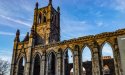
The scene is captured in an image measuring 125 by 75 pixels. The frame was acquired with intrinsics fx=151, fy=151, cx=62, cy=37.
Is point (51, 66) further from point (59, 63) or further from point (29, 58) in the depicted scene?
point (59, 63)

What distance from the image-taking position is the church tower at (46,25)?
106ft

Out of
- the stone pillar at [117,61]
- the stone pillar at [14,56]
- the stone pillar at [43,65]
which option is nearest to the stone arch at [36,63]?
the stone pillar at [43,65]

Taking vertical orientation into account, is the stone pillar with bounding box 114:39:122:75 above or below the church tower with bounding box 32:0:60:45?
below

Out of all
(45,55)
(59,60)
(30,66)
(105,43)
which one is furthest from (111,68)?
(30,66)

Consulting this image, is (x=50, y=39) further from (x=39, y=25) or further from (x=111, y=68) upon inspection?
(x=111, y=68)

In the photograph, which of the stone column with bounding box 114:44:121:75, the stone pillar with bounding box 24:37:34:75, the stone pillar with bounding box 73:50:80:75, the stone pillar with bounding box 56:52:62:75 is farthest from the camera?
the stone pillar with bounding box 24:37:34:75

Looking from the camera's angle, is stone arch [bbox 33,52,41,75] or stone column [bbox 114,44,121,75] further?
stone arch [bbox 33,52,41,75]

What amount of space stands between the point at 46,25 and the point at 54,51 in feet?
28.5

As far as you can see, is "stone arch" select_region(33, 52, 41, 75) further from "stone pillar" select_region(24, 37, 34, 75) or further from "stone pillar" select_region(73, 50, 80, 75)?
"stone pillar" select_region(73, 50, 80, 75)

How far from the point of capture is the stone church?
21.9m

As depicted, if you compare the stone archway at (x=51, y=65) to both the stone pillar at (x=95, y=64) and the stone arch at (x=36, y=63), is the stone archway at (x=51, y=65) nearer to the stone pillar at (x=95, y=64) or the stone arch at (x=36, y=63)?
the stone arch at (x=36, y=63)

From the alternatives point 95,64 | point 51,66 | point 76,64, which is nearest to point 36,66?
point 51,66

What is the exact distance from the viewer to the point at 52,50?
26.7 m

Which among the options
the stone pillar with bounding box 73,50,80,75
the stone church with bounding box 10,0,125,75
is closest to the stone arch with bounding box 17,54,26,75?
the stone church with bounding box 10,0,125,75
